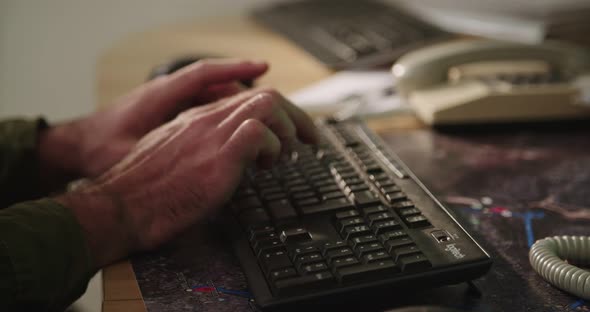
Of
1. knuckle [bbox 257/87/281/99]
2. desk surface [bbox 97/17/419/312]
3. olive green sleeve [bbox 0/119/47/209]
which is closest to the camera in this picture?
knuckle [bbox 257/87/281/99]

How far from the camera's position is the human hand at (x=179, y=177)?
2.29 feet

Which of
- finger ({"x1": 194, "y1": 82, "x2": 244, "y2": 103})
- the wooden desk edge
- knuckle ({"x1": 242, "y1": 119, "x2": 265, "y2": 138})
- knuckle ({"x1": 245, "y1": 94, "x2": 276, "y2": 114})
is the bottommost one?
the wooden desk edge

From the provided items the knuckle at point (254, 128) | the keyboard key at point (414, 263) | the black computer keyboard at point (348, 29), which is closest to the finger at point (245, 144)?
the knuckle at point (254, 128)

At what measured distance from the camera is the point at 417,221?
66cm

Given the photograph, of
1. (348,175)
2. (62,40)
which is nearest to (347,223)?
(348,175)

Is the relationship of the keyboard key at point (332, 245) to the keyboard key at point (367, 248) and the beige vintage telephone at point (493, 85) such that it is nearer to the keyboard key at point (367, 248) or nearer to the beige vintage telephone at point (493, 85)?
the keyboard key at point (367, 248)

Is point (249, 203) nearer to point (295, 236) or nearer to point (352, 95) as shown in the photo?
point (295, 236)

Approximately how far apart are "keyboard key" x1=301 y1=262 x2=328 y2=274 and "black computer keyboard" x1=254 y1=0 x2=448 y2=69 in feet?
2.41

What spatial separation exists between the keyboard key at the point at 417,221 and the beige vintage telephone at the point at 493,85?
0.40 metres

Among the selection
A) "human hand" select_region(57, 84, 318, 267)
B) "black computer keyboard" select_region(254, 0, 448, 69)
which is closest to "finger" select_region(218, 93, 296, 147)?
"human hand" select_region(57, 84, 318, 267)

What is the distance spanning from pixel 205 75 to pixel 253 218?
31 cm

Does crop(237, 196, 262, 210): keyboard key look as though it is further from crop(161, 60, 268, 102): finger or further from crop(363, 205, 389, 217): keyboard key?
crop(161, 60, 268, 102): finger

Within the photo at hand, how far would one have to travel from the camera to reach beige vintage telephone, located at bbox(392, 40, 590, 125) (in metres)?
1.03

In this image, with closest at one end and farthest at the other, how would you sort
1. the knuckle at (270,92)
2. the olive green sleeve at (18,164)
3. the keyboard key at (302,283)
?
the keyboard key at (302,283), the knuckle at (270,92), the olive green sleeve at (18,164)
